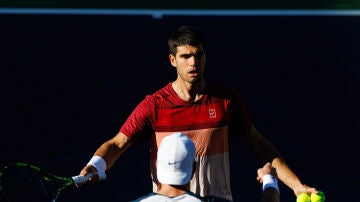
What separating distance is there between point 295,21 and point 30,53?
7.95 ft

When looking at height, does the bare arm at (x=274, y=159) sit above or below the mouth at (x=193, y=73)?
below

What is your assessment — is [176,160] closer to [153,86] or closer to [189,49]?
[189,49]

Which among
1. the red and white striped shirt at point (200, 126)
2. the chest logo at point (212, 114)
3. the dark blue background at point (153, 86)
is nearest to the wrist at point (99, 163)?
the red and white striped shirt at point (200, 126)

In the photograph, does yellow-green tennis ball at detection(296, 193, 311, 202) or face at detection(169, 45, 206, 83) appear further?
face at detection(169, 45, 206, 83)

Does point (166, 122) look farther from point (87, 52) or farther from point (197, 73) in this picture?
point (87, 52)

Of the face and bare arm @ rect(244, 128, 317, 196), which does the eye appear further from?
bare arm @ rect(244, 128, 317, 196)

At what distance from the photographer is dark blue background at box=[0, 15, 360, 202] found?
30.2 feet

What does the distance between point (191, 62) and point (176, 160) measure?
1436 mm

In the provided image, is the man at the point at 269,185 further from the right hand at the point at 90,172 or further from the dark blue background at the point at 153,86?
the dark blue background at the point at 153,86

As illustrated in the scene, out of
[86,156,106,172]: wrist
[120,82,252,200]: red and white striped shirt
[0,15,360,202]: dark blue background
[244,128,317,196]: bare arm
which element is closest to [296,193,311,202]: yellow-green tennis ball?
[244,128,317,196]: bare arm

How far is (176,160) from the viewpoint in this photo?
4934 millimetres

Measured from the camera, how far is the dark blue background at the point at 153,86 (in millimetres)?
9195

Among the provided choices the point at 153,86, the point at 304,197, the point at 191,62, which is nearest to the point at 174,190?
the point at 304,197

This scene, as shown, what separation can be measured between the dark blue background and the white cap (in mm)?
4130
